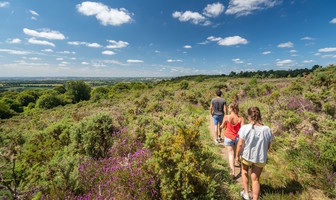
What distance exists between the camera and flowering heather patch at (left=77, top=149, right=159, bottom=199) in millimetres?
2645

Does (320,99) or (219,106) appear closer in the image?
(219,106)

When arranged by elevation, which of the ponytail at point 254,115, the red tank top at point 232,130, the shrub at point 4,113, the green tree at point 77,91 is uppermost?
the ponytail at point 254,115

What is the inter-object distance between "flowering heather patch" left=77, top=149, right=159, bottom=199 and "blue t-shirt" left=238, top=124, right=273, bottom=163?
2004 mm

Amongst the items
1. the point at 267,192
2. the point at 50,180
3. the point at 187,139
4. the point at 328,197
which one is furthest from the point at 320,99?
the point at 50,180

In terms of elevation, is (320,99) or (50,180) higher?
(320,99)

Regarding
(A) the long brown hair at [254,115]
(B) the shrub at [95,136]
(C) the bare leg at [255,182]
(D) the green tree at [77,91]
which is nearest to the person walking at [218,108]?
(A) the long brown hair at [254,115]

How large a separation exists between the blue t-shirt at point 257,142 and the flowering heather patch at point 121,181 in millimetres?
2004

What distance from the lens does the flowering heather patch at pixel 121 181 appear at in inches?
104

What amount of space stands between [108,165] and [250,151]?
3269mm

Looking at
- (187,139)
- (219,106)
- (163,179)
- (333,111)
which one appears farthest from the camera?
(333,111)

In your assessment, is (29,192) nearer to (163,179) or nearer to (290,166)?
(163,179)

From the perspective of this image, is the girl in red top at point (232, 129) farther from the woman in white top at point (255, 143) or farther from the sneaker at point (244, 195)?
the woman in white top at point (255, 143)

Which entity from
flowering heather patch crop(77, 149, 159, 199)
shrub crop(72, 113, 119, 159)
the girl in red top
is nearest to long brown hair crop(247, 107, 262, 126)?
the girl in red top

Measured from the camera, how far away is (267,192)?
3.12 metres
